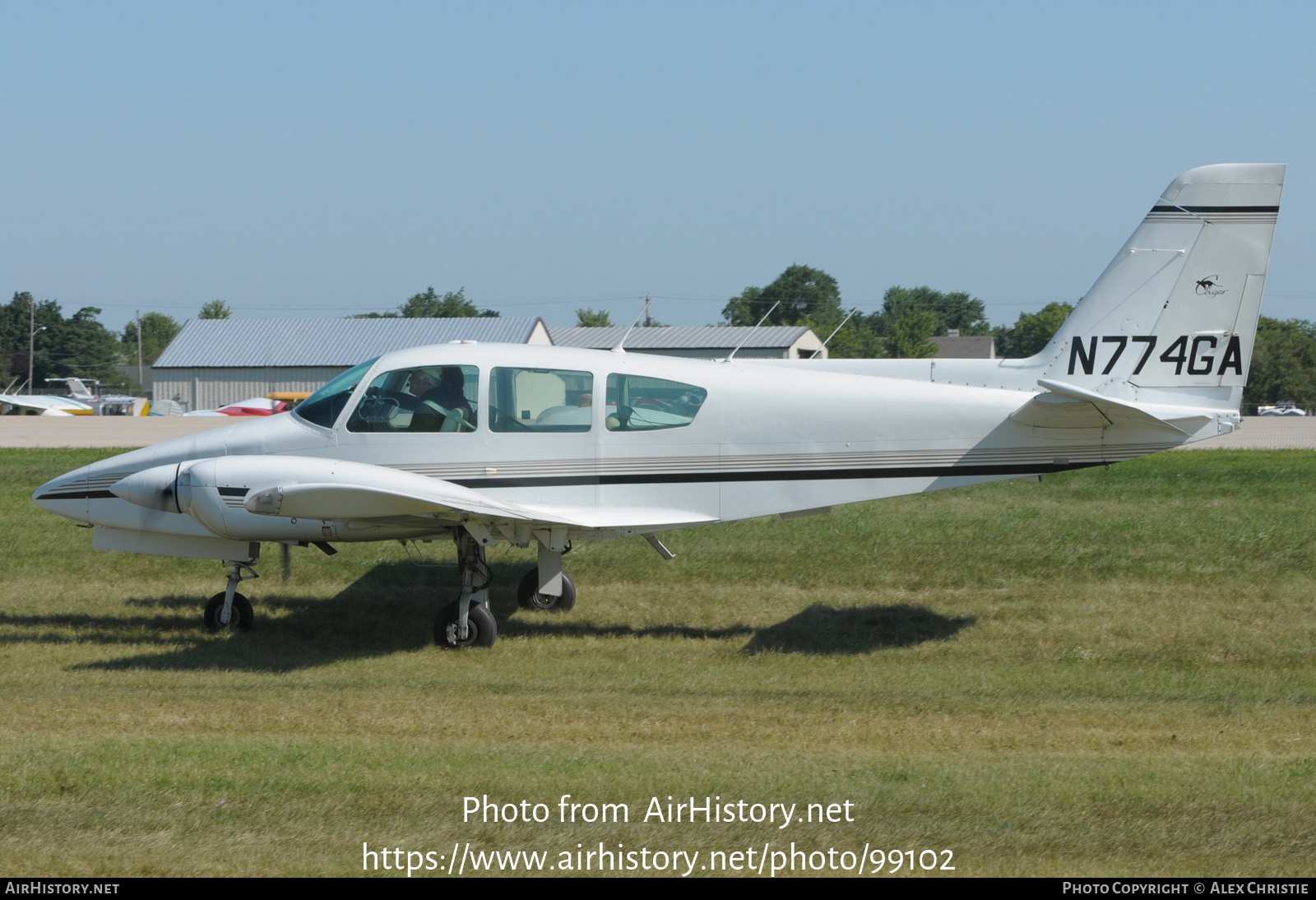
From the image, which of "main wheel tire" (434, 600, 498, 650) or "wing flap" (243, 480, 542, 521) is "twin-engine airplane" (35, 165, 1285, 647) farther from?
"wing flap" (243, 480, 542, 521)

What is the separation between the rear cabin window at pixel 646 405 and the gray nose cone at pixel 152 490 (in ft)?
11.8

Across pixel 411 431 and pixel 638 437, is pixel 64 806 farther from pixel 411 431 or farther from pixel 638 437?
pixel 638 437

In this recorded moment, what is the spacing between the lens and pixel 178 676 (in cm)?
865

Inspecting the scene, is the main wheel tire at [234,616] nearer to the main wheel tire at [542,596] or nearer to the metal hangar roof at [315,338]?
the main wheel tire at [542,596]

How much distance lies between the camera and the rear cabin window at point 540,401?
9312 millimetres

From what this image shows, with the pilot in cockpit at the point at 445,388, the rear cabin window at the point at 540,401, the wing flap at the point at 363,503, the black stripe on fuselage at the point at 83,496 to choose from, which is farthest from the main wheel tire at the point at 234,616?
the rear cabin window at the point at 540,401

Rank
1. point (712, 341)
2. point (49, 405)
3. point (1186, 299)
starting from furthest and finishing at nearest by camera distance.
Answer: point (712, 341), point (49, 405), point (1186, 299)

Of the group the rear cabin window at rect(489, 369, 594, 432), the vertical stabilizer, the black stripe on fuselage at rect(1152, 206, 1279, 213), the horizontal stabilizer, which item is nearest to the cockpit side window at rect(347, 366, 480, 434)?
the rear cabin window at rect(489, 369, 594, 432)

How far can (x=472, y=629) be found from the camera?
9.48 meters

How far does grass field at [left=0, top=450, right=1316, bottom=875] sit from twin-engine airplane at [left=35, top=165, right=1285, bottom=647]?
1223 mm

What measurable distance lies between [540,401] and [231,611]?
3.56m

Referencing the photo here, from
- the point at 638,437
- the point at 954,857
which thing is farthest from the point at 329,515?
the point at 954,857

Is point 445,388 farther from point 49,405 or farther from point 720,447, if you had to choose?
point 49,405

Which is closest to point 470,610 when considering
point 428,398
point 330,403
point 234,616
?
point 428,398
